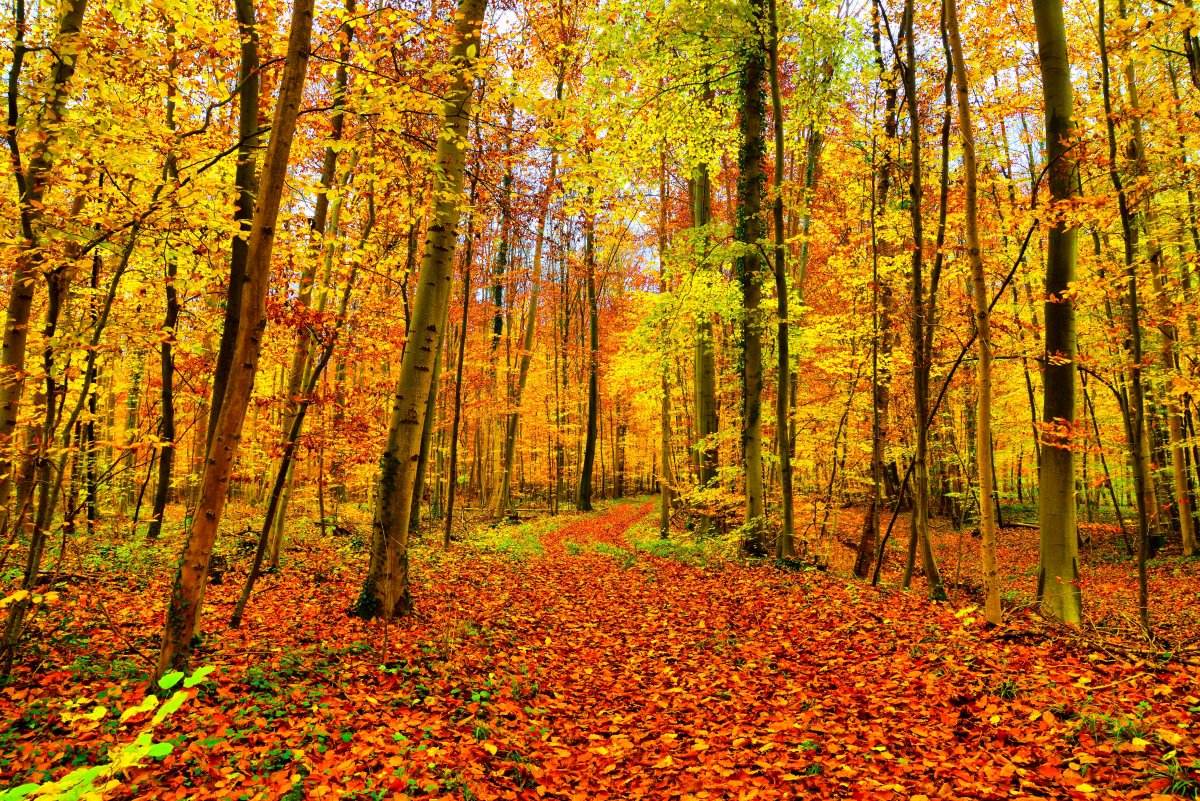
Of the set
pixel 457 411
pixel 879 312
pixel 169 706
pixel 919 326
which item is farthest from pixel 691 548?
pixel 169 706

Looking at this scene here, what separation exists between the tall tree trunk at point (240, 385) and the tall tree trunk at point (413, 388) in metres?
2.21

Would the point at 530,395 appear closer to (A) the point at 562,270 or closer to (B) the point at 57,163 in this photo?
(A) the point at 562,270

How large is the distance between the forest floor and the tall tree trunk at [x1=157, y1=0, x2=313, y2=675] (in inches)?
26.3

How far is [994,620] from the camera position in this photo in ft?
20.1

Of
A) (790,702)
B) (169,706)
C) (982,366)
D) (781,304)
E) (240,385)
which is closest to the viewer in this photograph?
(169,706)

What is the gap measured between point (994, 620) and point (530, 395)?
2770 cm

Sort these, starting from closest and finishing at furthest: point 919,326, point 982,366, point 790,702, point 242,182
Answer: point 790,702 < point 982,366 < point 242,182 < point 919,326

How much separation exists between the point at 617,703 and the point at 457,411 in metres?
9.81

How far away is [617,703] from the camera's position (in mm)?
5441

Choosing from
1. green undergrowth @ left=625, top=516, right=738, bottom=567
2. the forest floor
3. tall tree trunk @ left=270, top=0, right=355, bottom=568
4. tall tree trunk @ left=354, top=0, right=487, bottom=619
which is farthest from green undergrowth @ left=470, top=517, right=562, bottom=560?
tall tree trunk @ left=354, top=0, right=487, bottom=619

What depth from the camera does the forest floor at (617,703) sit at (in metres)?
3.68

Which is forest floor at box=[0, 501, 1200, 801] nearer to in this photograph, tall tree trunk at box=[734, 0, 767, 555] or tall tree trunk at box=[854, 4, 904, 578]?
tall tree trunk at box=[734, 0, 767, 555]

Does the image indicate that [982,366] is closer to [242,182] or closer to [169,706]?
[169,706]

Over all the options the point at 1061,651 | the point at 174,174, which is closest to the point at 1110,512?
the point at 1061,651
